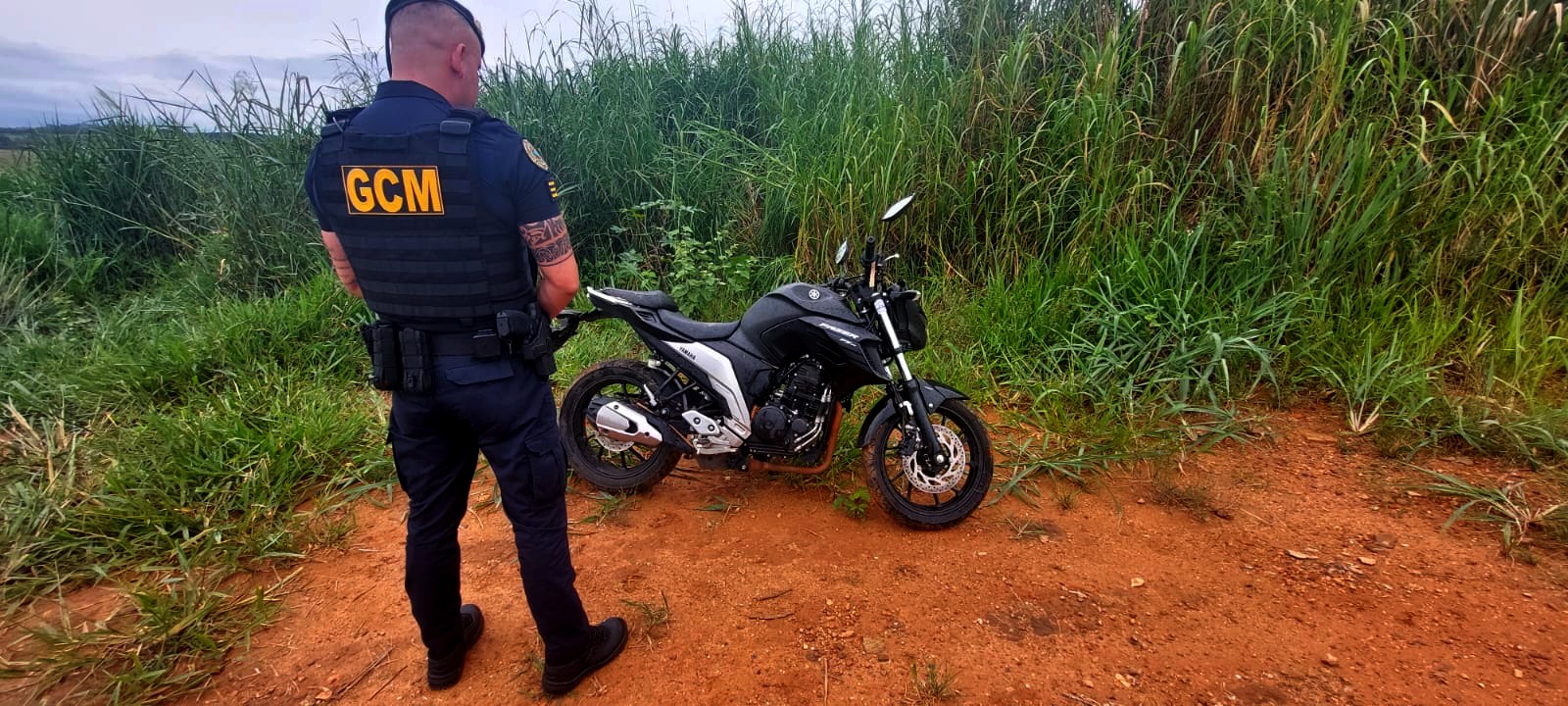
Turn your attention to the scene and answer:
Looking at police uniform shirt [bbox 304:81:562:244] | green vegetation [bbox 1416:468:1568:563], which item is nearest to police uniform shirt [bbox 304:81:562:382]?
police uniform shirt [bbox 304:81:562:244]

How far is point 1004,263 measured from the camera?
4.26 meters

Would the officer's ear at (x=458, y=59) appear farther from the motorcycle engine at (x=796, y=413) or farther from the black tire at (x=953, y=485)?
the black tire at (x=953, y=485)

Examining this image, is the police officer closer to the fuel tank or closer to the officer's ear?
the officer's ear

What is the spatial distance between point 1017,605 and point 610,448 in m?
1.76

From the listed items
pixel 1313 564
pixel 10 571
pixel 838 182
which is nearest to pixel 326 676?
pixel 10 571

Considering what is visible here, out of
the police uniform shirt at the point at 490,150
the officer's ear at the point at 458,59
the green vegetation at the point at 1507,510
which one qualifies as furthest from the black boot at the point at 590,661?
the green vegetation at the point at 1507,510

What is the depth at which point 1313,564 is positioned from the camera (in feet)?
7.95

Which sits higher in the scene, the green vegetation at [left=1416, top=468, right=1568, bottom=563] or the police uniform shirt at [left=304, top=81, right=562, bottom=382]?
the police uniform shirt at [left=304, top=81, right=562, bottom=382]

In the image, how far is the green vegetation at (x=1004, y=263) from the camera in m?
2.87

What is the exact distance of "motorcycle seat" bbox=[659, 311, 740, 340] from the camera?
284cm

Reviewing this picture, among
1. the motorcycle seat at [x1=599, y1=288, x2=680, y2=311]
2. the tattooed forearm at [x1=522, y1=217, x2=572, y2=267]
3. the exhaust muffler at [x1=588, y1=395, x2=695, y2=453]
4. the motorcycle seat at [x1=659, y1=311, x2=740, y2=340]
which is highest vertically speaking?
the tattooed forearm at [x1=522, y1=217, x2=572, y2=267]

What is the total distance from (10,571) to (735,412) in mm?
2672

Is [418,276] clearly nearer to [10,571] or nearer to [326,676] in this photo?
[326,676]

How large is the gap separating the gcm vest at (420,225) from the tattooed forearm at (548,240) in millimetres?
37
